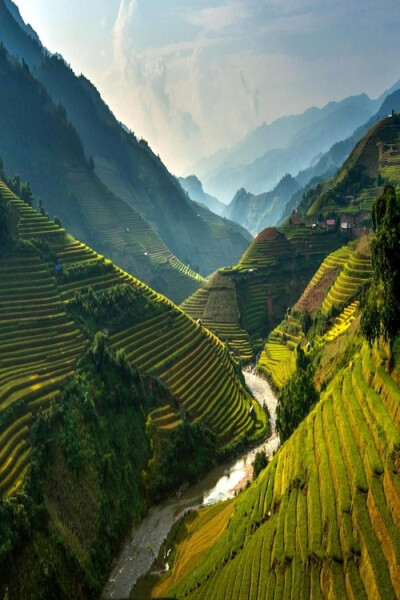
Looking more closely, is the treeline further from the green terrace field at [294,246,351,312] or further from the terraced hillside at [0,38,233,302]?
the terraced hillside at [0,38,233,302]

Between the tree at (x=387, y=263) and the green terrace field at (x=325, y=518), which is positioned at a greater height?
the tree at (x=387, y=263)

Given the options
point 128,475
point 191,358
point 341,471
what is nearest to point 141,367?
point 191,358

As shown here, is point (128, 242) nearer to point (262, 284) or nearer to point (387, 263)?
point (262, 284)

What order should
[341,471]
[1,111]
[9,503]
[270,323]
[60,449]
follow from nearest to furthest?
1. [341,471]
2. [9,503]
3. [60,449]
4. [270,323]
5. [1,111]

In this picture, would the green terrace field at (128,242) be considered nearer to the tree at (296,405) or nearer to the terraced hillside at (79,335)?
the terraced hillside at (79,335)

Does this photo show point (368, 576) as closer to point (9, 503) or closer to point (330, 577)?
point (330, 577)

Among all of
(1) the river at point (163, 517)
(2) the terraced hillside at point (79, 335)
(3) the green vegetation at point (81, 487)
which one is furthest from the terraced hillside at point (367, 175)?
(3) the green vegetation at point (81, 487)

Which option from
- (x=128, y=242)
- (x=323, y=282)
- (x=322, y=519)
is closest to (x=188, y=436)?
(x=322, y=519)
